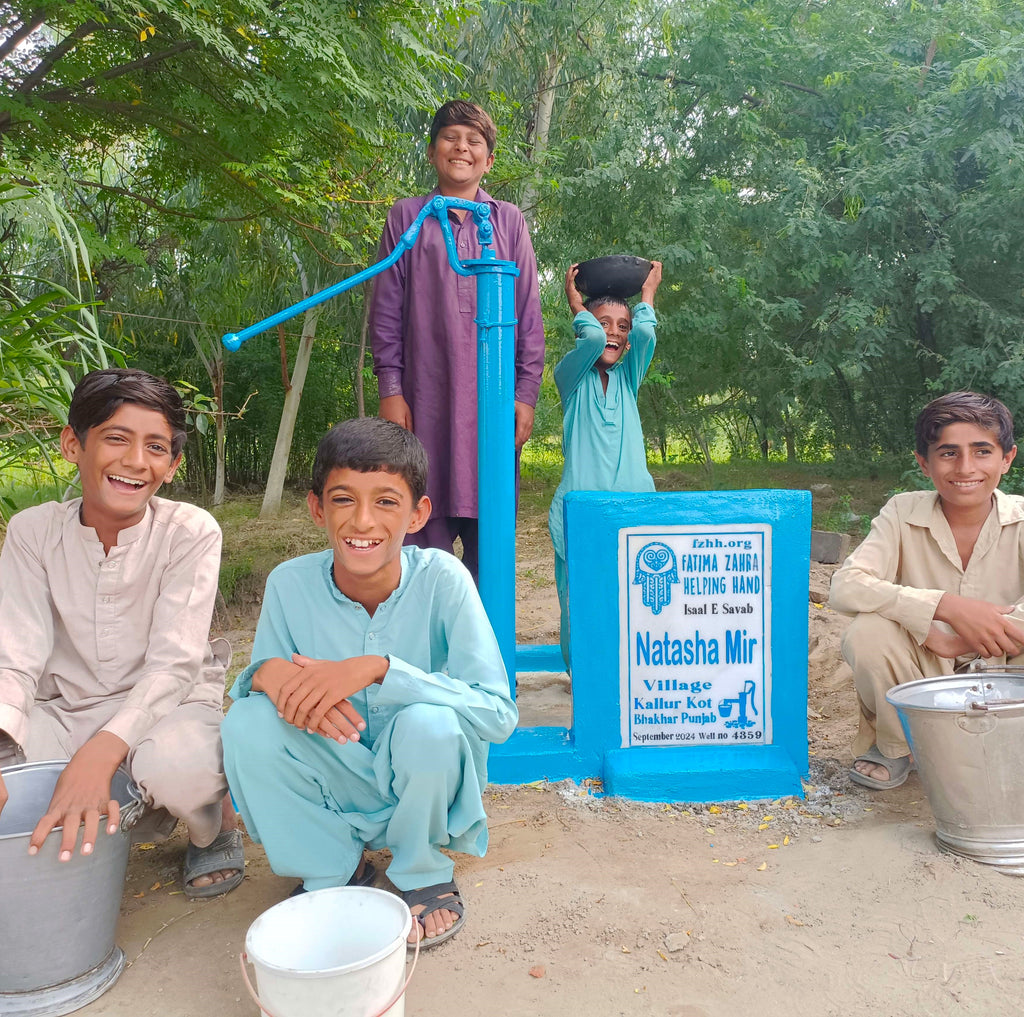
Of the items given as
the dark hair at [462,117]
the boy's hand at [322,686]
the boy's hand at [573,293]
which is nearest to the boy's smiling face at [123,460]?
the boy's hand at [322,686]

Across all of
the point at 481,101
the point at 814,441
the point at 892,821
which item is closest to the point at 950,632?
the point at 892,821

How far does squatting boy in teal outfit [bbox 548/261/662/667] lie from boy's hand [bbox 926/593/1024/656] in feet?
4.11

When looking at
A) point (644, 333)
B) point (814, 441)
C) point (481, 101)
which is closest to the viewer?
point (644, 333)

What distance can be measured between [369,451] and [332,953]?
99cm

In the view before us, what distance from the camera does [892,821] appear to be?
243 cm

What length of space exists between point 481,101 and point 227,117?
3924 millimetres

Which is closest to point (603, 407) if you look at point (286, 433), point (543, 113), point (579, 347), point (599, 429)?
point (599, 429)

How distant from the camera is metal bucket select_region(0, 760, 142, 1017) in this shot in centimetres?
160

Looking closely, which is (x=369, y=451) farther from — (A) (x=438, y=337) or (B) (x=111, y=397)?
(A) (x=438, y=337)

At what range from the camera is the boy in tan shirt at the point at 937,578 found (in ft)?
7.97

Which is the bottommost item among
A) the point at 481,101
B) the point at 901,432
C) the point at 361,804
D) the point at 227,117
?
the point at 361,804

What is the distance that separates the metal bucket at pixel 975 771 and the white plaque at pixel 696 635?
0.52 metres

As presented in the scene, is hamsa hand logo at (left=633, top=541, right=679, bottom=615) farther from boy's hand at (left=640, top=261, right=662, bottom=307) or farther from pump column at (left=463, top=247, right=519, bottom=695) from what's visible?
boy's hand at (left=640, top=261, right=662, bottom=307)

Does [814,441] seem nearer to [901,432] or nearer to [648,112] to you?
[901,432]
